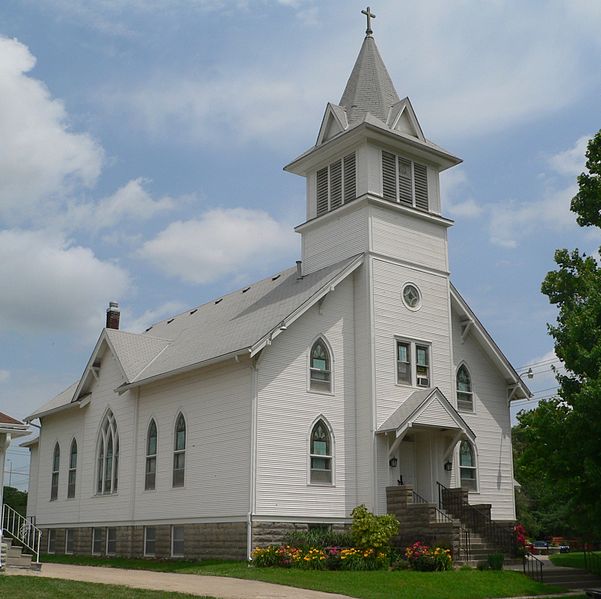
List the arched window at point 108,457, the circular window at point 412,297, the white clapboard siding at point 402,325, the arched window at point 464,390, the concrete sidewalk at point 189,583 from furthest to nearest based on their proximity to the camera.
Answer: the arched window at point 108,457 < the arched window at point 464,390 < the circular window at point 412,297 < the white clapboard siding at point 402,325 < the concrete sidewalk at point 189,583

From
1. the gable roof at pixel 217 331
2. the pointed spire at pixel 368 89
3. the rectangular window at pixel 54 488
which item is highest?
the pointed spire at pixel 368 89

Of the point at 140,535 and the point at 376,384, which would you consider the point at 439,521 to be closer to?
the point at 376,384

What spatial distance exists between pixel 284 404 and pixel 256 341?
235 cm

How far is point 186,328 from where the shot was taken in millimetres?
36188

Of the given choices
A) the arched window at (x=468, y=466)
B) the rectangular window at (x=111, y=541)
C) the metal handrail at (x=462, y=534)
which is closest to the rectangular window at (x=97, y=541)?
the rectangular window at (x=111, y=541)

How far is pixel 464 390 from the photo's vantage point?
32.2 meters

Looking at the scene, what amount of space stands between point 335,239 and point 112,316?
50.7 feet

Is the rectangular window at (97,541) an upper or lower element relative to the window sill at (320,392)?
lower

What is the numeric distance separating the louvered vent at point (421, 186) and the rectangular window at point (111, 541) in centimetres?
1651

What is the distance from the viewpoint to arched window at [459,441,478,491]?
101 feet

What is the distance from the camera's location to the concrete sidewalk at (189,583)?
61.8 ft

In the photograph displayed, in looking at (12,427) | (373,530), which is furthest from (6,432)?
(373,530)

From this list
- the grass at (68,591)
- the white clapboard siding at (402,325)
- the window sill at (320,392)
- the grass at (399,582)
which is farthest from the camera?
the white clapboard siding at (402,325)

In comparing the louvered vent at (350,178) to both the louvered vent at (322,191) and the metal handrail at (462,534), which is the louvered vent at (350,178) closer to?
the louvered vent at (322,191)
